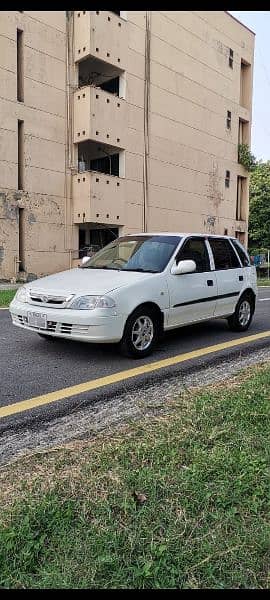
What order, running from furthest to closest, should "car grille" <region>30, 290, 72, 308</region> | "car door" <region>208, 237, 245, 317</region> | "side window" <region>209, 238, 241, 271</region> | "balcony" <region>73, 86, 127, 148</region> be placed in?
"balcony" <region>73, 86, 127, 148</region>
"side window" <region>209, 238, 241, 271</region>
"car door" <region>208, 237, 245, 317</region>
"car grille" <region>30, 290, 72, 308</region>

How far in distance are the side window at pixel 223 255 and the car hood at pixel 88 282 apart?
1726 mm

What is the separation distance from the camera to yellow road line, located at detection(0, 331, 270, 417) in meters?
4.21

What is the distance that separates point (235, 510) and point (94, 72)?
2264cm

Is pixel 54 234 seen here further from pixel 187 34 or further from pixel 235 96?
pixel 235 96

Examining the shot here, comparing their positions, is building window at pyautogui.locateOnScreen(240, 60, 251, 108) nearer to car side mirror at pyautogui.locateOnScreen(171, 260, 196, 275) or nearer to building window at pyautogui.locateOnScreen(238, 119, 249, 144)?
building window at pyautogui.locateOnScreen(238, 119, 249, 144)

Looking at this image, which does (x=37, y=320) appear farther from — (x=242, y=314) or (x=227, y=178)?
(x=227, y=178)

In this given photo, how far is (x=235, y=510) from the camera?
2471 mm

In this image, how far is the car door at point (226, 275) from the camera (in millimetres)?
7390

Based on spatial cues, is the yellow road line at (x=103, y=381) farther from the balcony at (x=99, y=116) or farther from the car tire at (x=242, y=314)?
the balcony at (x=99, y=116)

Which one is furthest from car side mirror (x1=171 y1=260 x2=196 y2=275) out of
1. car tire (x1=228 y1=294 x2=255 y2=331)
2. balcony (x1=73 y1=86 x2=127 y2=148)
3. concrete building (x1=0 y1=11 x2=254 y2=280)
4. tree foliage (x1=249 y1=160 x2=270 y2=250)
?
tree foliage (x1=249 y1=160 x2=270 y2=250)

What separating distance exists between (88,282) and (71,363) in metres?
1.00

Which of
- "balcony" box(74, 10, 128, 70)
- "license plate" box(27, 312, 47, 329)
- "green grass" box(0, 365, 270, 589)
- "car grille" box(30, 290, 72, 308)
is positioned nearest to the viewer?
"green grass" box(0, 365, 270, 589)

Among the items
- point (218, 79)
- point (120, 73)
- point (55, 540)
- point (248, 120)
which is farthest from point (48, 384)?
point (248, 120)

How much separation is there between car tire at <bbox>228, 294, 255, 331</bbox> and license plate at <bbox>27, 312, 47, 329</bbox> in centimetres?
334
